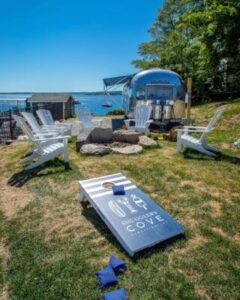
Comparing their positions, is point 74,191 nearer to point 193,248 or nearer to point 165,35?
point 193,248

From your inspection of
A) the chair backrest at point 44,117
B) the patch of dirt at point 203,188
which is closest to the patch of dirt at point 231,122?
the patch of dirt at point 203,188

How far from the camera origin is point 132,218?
252 centimetres

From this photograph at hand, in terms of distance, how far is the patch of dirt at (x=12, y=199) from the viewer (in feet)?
10.3

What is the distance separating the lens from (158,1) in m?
22.5

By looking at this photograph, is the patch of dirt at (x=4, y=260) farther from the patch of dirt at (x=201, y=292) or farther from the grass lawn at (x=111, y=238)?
the patch of dirt at (x=201, y=292)

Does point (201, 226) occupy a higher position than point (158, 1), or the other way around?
point (158, 1)

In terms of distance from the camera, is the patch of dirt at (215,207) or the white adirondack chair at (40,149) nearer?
the patch of dirt at (215,207)

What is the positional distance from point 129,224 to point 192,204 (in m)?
1.14

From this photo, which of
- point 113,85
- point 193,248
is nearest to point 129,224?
point 193,248

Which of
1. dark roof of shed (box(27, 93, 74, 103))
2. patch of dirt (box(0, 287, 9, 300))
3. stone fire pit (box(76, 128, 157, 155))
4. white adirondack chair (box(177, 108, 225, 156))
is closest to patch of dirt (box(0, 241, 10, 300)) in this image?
patch of dirt (box(0, 287, 9, 300))

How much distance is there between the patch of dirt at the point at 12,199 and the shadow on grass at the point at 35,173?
186 mm

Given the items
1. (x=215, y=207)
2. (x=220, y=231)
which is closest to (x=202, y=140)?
(x=215, y=207)

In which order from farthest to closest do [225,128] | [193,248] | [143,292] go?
[225,128] → [193,248] → [143,292]

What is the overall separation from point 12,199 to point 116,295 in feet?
7.72
